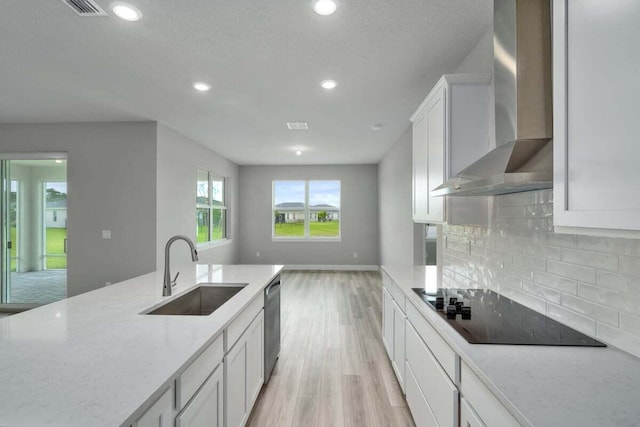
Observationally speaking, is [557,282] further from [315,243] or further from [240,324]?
[315,243]

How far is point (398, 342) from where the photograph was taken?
2.53 meters

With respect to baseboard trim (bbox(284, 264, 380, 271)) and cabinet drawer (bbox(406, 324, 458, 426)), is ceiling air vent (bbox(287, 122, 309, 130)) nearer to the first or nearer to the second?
cabinet drawer (bbox(406, 324, 458, 426))

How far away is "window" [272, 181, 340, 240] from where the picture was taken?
8250 millimetres

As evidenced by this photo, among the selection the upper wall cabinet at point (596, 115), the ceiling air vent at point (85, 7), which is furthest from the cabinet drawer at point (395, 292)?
the ceiling air vent at point (85, 7)

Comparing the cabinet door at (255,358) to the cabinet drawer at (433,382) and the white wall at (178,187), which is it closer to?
the cabinet drawer at (433,382)

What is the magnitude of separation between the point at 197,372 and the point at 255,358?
1.00 m

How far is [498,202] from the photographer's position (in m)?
2.12

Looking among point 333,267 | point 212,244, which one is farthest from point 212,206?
point 333,267

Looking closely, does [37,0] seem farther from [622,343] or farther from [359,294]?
[359,294]

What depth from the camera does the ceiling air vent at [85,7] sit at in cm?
191

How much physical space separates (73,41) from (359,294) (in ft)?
16.1

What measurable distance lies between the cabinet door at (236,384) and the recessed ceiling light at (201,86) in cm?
245

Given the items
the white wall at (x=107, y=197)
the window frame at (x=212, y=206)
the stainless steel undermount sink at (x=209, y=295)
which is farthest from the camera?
the window frame at (x=212, y=206)

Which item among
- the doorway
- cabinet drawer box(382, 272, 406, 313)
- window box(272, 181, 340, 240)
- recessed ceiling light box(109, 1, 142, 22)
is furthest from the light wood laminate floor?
the doorway
